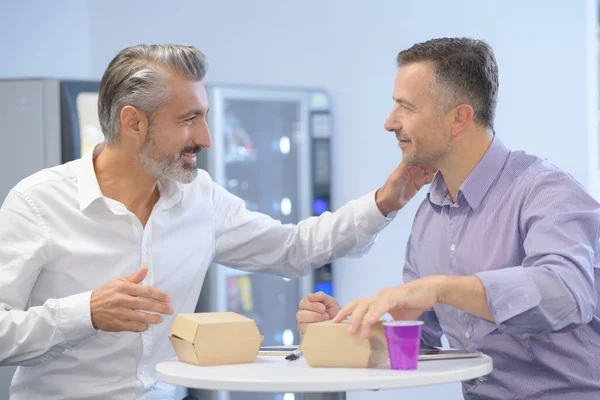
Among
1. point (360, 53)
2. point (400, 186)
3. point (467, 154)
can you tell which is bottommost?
point (400, 186)

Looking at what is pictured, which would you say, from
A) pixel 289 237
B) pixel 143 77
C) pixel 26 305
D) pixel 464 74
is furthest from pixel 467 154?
pixel 26 305

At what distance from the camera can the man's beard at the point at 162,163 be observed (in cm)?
212

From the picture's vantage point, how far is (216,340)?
1.61m

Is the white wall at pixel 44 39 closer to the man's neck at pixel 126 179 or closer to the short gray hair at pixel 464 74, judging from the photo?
the man's neck at pixel 126 179

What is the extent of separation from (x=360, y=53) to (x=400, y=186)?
2.36 meters

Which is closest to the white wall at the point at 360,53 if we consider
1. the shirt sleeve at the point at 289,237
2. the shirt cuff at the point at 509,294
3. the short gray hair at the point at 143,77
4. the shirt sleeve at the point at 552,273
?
the shirt sleeve at the point at 289,237

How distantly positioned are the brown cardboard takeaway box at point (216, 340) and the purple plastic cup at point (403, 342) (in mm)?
294

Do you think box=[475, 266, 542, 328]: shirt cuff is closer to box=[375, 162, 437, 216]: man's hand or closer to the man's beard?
box=[375, 162, 437, 216]: man's hand

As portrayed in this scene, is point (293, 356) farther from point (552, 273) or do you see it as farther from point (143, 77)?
point (143, 77)

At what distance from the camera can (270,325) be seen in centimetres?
427

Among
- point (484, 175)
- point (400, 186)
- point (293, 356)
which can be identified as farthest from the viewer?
point (400, 186)

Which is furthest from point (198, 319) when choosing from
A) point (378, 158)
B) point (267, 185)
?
point (378, 158)

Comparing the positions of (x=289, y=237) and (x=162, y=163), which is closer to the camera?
(x=162, y=163)

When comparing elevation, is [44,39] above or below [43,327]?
above
